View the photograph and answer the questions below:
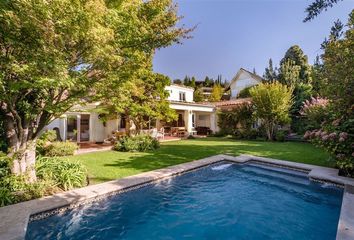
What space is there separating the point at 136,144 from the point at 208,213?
35.3 ft

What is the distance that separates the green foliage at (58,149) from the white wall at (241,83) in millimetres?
33963

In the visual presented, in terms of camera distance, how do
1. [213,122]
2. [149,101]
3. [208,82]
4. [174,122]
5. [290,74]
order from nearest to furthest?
[149,101] → [290,74] → [213,122] → [174,122] → [208,82]

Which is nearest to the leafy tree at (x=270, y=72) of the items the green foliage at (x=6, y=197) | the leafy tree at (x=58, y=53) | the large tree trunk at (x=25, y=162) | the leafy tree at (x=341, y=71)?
the leafy tree at (x=341, y=71)

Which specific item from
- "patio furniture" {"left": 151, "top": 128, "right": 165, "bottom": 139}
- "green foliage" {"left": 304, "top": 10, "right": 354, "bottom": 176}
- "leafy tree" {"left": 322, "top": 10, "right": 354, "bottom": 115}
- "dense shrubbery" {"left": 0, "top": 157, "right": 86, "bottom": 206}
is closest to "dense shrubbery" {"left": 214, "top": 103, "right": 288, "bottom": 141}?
"patio furniture" {"left": 151, "top": 128, "right": 165, "bottom": 139}

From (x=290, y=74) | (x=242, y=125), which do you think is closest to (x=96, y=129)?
(x=242, y=125)

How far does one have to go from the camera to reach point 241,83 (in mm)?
42781

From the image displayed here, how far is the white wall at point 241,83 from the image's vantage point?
134 feet

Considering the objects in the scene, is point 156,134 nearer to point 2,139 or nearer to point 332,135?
point 2,139

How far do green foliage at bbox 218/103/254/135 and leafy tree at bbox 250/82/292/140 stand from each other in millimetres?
1735

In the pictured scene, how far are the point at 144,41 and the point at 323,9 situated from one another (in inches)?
216

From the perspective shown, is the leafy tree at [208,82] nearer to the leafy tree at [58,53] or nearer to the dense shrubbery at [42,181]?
the leafy tree at [58,53]

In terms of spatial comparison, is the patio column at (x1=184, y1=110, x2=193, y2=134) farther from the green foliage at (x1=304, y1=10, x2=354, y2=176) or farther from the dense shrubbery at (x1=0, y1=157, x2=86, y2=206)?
the dense shrubbery at (x1=0, y1=157, x2=86, y2=206)

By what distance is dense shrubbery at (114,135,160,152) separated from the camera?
1669cm

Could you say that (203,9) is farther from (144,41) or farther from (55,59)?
(55,59)
